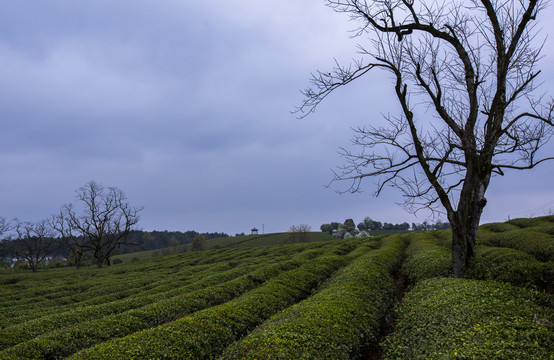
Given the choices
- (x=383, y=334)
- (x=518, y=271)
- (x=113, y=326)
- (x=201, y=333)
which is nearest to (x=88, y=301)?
(x=113, y=326)

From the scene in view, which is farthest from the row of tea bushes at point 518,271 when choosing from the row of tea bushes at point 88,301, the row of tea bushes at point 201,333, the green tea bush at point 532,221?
the green tea bush at point 532,221

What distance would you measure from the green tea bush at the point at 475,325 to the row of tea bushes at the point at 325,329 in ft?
4.15

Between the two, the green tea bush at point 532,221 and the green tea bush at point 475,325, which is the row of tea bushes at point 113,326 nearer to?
the green tea bush at point 475,325

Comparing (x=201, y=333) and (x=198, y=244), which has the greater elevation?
(x=201, y=333)

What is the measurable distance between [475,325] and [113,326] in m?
13.9

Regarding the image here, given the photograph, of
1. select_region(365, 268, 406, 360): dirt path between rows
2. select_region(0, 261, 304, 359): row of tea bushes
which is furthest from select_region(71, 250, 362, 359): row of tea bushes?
select_region(365, 268, 406, 360): dirt path between rows

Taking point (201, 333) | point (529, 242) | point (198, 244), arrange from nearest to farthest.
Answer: point (201, 333)
point (529, 242)
point (198, 244)

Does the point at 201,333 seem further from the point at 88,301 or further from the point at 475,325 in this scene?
the point at 88,301

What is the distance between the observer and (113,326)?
1413cm

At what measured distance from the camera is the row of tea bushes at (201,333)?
32.5 feet

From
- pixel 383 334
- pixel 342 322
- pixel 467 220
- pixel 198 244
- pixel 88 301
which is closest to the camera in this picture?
pixel 342 322

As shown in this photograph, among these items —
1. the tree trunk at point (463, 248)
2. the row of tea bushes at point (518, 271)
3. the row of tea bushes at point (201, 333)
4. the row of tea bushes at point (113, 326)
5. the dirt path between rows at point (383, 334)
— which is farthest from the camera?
the tree trunk at point (463, 248)

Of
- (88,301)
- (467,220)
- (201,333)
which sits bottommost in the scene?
(88,301)

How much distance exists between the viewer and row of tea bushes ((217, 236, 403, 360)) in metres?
8.47
